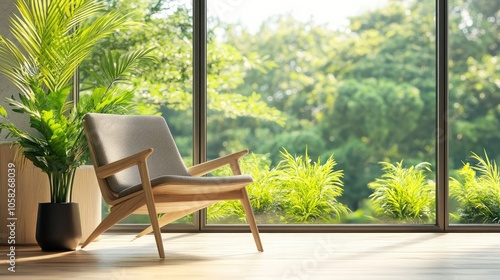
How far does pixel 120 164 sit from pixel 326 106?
8.05 feet

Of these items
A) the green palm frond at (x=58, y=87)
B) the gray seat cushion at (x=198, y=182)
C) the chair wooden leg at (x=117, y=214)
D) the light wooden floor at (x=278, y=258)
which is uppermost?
the green palm frond at (x=58, y=87)

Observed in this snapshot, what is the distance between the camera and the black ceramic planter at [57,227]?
4105 millimetres

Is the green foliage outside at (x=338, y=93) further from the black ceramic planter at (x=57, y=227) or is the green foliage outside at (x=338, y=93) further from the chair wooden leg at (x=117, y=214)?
the chair wooden leg at (x=117, y=214)

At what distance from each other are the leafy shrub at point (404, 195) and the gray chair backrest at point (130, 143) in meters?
1.70

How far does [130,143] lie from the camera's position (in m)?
4.29

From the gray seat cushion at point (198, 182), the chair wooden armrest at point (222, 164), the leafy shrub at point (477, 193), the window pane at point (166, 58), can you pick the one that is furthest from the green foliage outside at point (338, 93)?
the gray seat cushion at point (198, 182)

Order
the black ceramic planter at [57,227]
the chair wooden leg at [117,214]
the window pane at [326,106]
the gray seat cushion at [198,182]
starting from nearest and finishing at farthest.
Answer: the gray seat cushion at [198,182] < the chair wooden leg at [117,214] < the black ceramic planter at [57,227] < the window pane at [326,106]

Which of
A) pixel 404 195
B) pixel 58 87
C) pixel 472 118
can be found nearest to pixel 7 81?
pixel 58 87

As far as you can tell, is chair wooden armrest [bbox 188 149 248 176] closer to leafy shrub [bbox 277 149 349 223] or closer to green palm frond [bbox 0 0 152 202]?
green palm frond [bbox 0 0 152 202]

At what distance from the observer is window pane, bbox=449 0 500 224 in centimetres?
515

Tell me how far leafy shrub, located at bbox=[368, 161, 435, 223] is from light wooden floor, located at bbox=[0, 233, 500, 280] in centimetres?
27

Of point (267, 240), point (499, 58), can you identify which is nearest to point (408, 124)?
point (499, 58)

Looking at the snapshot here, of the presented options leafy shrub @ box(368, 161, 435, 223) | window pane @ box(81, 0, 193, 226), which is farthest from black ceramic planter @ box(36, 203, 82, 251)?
leafy shrub @ box(368, 161, 435, 223)

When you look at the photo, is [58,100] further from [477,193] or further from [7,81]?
[477,193]
